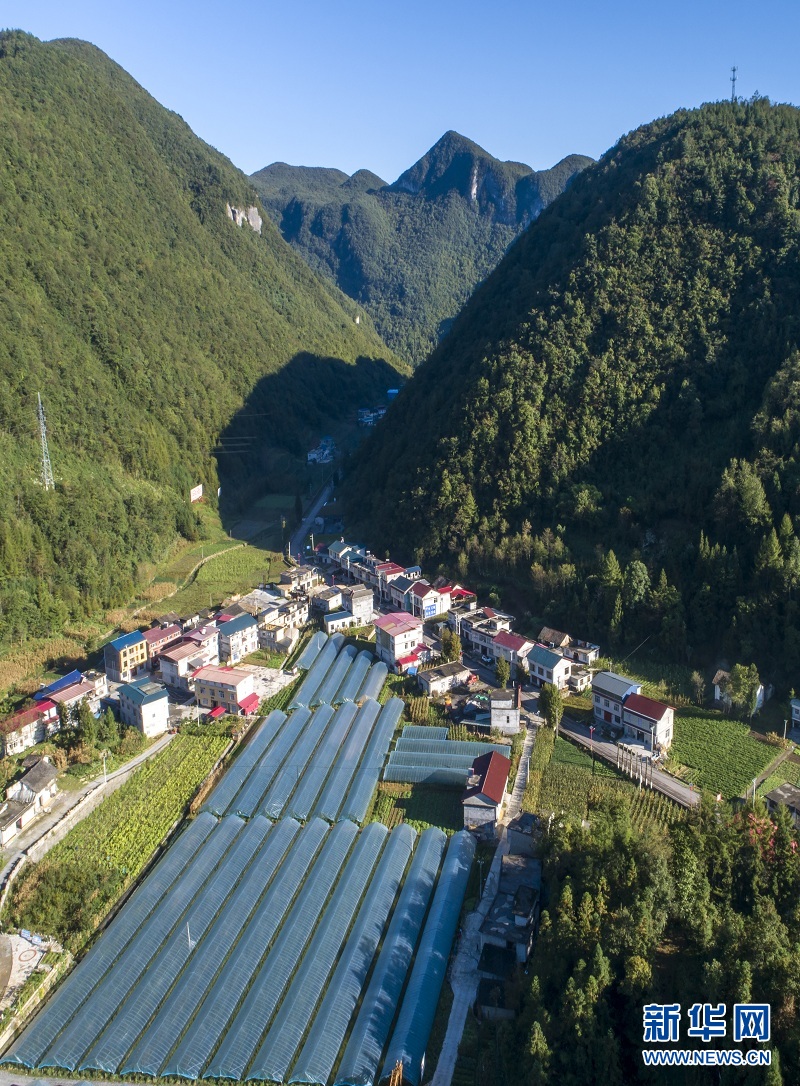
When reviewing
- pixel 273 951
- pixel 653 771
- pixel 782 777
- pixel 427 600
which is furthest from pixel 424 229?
pixel 273 951

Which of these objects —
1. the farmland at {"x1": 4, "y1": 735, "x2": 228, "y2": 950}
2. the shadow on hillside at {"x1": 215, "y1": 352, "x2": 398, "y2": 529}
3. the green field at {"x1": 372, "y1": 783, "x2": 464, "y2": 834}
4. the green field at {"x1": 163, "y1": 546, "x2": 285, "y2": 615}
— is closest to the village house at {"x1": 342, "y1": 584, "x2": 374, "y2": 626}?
the green field at {"x1": 163, "y1": 546, "x2": 285, "y2": 615}

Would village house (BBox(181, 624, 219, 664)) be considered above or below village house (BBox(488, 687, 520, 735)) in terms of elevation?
above

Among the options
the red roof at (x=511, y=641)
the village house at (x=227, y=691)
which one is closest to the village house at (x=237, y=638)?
the village house at (x=227, y=691)

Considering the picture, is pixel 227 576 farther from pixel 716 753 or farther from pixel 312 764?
pixel 716 753

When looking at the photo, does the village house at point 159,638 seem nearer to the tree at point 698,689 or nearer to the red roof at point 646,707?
the red roof at point 646,707

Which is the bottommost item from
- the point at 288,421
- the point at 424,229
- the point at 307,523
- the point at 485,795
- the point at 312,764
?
the point at 312,764

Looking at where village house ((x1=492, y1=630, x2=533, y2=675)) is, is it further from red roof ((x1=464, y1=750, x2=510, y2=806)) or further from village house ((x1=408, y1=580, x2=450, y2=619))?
red roof ((x1=464, y1=750, x2=510, y2=806))
